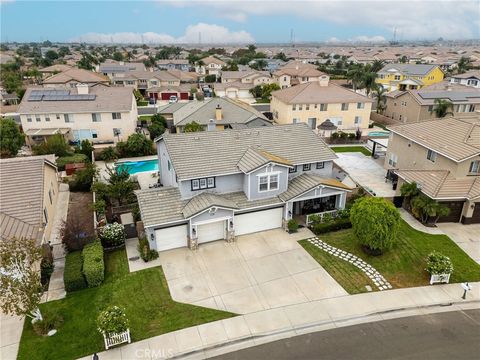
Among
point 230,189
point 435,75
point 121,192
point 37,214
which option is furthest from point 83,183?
point 435,75

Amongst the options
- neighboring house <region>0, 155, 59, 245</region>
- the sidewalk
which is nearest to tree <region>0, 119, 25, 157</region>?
neighboring house <region>0, 155, 59, 245</region>

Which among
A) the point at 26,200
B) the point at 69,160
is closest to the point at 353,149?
the point at 69,160

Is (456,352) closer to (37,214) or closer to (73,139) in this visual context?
(37,214)

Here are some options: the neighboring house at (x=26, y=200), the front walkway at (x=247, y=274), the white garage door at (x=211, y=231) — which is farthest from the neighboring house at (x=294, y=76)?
the neighboring house at (x=26, y=200)

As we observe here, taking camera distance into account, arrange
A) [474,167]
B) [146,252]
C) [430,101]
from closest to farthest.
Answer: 1. [146,252]
2. [474,167]
3. [430,101]

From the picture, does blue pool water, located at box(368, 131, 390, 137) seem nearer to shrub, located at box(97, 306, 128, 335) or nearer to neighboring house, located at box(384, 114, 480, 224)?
neighboring house, located at box(384, 114, 480, 224)

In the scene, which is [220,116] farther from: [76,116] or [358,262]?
[358,262]

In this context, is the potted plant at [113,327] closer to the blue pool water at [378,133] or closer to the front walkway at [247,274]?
the front walkway at [247,274]
